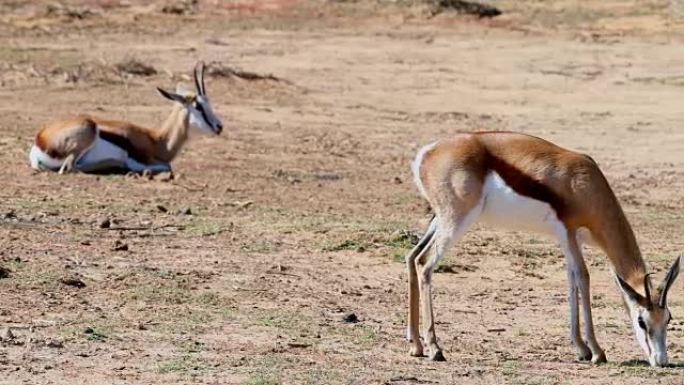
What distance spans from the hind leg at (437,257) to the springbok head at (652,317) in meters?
0.83

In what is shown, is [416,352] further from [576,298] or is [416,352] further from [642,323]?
[642,323]

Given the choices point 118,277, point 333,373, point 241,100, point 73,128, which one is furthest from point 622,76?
point 333,373

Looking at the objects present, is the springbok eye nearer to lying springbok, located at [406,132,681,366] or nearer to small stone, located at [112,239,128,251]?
lying springbok, located at [406,132,681,366]

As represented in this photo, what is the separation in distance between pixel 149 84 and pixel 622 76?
21.7 feet

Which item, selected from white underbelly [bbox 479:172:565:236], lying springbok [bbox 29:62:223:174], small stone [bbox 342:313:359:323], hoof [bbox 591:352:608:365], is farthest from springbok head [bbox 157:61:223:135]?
hoof [bbox 591:352:608:365]

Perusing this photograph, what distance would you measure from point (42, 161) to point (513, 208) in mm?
7630

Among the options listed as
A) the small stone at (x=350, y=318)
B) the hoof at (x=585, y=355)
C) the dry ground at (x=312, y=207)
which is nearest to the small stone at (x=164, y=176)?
the dry ground at (x=312, y=207)

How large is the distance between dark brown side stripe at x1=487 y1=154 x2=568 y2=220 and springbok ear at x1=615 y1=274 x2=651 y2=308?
1.45ft

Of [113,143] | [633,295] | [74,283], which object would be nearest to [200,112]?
[113,143]

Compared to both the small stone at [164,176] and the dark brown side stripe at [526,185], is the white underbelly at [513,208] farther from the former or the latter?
the small stone at [164,176]

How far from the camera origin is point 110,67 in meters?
23.3

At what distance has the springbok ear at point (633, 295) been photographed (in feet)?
27.4

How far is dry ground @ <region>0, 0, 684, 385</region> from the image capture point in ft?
27.6

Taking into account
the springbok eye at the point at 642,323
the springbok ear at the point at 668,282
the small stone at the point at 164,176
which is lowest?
the small stone at the point at 164,176
